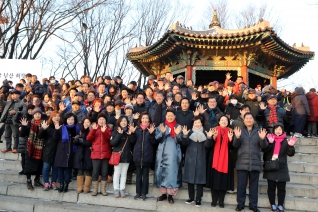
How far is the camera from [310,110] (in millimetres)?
7762

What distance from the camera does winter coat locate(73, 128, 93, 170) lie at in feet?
15.9

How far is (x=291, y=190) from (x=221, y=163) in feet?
5.47

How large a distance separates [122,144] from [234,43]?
658 cm

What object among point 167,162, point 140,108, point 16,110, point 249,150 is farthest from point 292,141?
point 16,110

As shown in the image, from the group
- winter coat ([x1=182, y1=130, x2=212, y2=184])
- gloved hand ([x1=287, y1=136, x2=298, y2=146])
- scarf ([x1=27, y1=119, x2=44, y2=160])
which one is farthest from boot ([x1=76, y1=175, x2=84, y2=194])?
gloved hand ([x1=287, y1=136, x2=298, y2=146])

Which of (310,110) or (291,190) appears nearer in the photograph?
(291,190)

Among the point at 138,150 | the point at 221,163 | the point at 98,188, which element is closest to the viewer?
the point at 221,163

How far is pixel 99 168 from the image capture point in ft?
15.9

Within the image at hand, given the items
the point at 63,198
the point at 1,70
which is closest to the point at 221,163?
the point at 63,198

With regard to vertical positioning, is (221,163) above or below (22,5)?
below

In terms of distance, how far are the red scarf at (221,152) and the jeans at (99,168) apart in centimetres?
192

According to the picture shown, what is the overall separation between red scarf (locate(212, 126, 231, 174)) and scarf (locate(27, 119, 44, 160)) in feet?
10.4

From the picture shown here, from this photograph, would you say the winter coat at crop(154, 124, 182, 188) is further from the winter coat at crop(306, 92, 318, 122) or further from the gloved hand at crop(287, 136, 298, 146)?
the winter coat at crop(306, 92, 318, 122)

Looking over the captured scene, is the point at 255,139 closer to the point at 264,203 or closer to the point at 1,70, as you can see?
the point at 264,203
